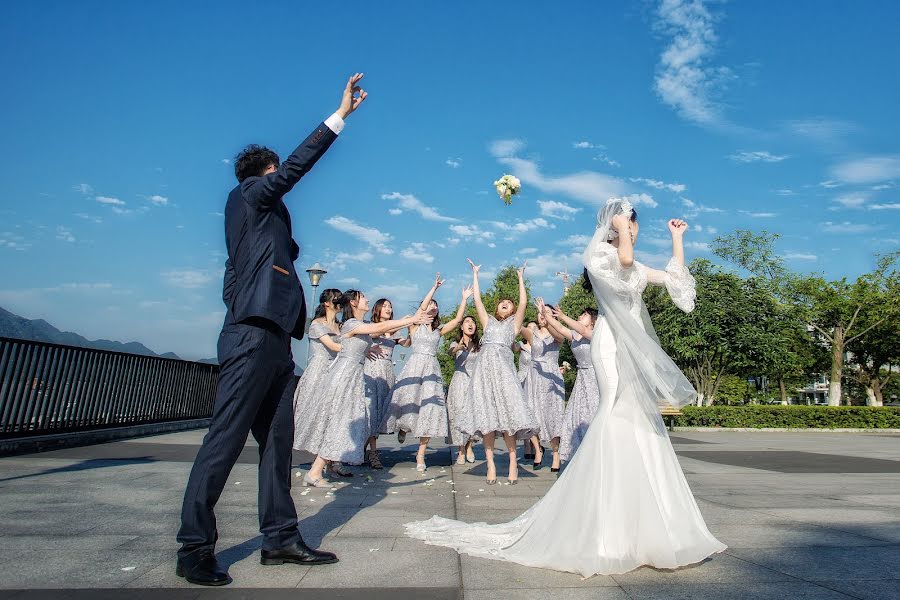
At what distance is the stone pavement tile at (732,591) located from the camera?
274 cm

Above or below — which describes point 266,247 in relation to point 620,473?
above

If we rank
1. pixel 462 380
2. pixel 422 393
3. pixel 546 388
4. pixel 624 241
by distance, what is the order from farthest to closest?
1. pixel 546 388
2. pixel 462 380
3. pixel 422 393
4. pixel 624 241

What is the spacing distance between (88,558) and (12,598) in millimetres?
705

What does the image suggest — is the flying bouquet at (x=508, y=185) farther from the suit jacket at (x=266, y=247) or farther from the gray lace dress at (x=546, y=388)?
the suit jacket at (x=266, y=247)

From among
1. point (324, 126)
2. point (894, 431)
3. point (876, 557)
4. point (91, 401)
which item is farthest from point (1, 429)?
point (894, 431)

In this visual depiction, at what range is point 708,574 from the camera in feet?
10.4

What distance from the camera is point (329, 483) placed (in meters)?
6.85

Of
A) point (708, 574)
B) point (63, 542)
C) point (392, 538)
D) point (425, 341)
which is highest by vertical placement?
point (425, 341)

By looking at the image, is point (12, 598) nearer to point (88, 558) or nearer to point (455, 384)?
point (88, 558)

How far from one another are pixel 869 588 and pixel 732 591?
69 cm

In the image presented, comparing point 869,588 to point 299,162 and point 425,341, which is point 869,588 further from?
point 425,341

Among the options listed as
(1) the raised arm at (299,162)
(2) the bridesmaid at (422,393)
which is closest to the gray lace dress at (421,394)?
(2) the bridesmaid at (422,393)

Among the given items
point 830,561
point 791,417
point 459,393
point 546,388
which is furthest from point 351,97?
point 791,417

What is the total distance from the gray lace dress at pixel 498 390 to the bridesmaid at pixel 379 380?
1.49m
